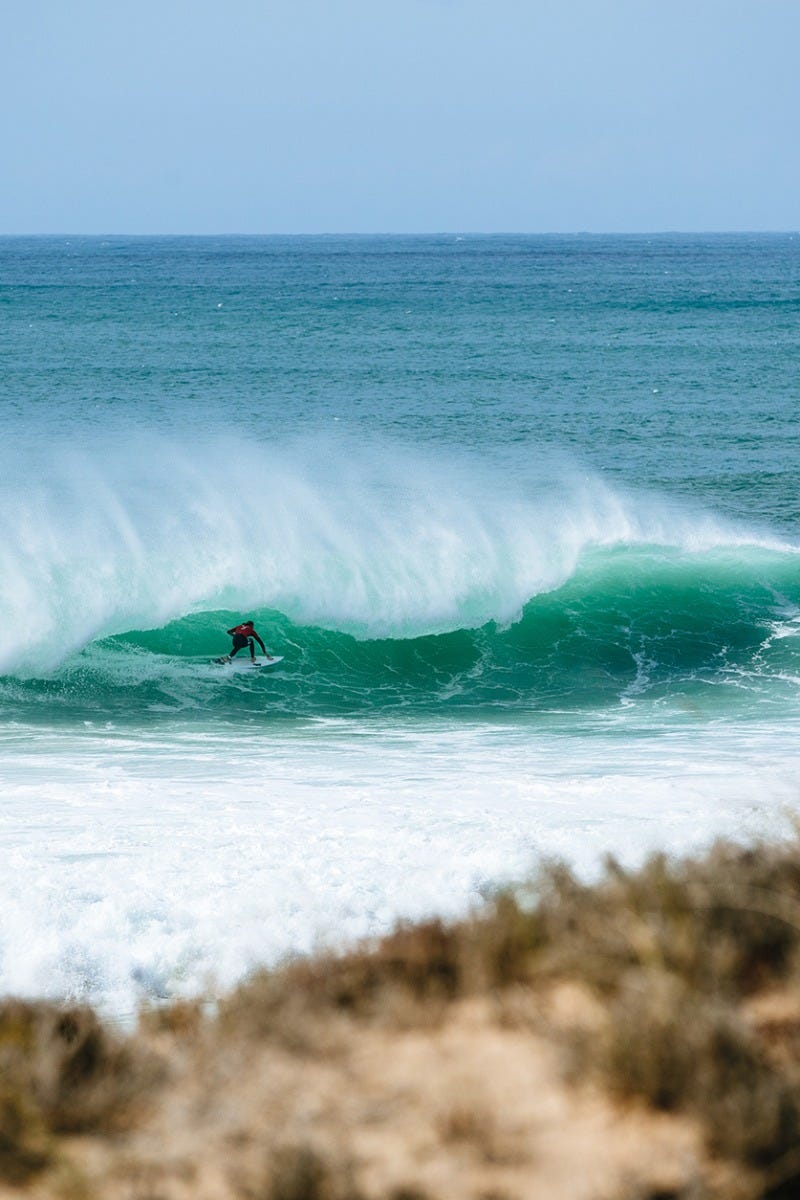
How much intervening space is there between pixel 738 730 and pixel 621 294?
68.1 metres

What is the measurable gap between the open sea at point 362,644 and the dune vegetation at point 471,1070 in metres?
0.64

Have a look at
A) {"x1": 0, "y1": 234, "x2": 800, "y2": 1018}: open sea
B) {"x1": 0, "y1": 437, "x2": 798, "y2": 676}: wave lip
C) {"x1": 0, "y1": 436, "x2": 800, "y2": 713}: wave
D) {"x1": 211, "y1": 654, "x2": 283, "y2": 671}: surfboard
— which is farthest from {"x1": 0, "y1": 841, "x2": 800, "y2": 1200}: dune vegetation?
{"x1": 0, "y1": 437, "x2": 798, "y2": 676}: wave lip

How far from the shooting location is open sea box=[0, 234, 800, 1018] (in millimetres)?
7328

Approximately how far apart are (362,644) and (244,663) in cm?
177

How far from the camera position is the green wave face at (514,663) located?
523 inches

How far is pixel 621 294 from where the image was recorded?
75.5m

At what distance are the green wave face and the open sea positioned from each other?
0.19 ft

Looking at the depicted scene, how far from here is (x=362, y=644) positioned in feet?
51.6

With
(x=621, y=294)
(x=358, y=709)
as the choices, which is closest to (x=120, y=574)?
(x=358, y=709)

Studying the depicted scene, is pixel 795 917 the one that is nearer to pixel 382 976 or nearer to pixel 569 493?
pixel 382 976

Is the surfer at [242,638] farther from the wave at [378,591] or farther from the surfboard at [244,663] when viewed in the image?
the wave at [378,591]

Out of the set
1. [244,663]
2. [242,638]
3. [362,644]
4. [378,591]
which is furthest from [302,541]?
[244,663]

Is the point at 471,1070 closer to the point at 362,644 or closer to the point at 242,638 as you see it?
the point at 242,638

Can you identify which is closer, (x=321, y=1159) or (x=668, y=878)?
(x=321, y=1159)
